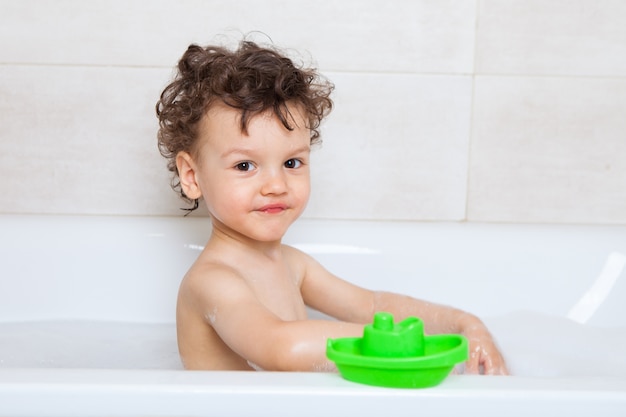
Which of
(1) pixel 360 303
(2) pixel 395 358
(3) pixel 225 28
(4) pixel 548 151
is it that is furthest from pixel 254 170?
(4) pixel 548 151

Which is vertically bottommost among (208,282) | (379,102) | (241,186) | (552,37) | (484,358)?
(484,358)

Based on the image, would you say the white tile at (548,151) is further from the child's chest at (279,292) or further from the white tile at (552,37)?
the child's chest at (279,292)

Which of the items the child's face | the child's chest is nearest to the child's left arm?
the child's chest

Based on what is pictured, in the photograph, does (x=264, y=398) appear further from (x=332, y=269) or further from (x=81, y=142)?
(x=81, y=142)

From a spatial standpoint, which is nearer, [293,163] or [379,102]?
[293,163]

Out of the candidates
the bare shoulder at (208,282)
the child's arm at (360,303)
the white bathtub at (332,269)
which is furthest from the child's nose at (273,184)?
the white bathtub at (332,269)

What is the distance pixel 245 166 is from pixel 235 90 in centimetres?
11

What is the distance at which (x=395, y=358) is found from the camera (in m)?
0.74

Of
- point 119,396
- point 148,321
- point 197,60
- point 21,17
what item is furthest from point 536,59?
point 119,396

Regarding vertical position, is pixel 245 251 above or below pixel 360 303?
above

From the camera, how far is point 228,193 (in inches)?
43.9

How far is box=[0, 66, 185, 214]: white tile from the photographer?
5.32ft

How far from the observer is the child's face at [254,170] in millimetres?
1098

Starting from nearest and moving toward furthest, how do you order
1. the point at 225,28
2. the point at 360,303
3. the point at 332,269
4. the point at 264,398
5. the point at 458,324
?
the point at 264,398 < the point at 458,324 < the point at 360,303 < the point at 332,269 < the point at 225,28
